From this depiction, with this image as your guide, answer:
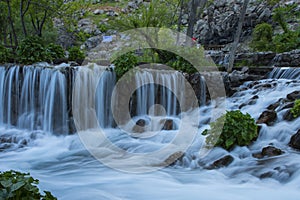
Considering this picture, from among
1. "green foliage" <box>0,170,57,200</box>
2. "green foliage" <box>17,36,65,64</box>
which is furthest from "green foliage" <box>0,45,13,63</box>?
"green foliage" <box>0,170,57,200</box>

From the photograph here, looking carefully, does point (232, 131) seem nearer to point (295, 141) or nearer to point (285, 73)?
point (295, 141)

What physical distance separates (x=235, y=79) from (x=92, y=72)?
19.3 feet

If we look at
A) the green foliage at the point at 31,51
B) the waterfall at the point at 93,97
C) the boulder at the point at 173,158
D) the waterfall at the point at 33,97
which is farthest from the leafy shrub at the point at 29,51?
the boulder at the point at 173,158

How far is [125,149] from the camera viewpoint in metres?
7.46

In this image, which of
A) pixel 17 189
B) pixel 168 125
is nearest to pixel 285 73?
pixel 168 125

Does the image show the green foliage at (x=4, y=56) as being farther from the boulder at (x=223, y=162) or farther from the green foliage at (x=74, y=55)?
the boulder at (x=223, y=162)

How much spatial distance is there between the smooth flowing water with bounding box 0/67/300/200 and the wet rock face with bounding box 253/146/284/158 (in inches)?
4.7

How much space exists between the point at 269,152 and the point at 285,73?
7.13 m

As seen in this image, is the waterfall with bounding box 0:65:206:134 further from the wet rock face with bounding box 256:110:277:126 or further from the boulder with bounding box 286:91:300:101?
the boulder with bounding box 286:91:300:101

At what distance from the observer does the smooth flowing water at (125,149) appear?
16.8 feet

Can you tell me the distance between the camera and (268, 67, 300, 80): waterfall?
461 inches

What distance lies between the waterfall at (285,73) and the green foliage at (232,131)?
631cm

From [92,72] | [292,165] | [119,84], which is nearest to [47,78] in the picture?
[92,72]

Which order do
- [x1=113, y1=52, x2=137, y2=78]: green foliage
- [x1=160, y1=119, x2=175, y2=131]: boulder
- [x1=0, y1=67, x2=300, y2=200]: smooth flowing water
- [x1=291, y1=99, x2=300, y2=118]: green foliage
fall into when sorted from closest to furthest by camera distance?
[x1=0, y1=67, x2=300, y2=200]: smooth flowing water, [x1=291, y1=99, x2=300, y2=118]: green foliage, [x1=160, y1=119, x2=175, y2=131]: boulder, [x1=113, y1=52, x2=137, y2=78]: green foliage
